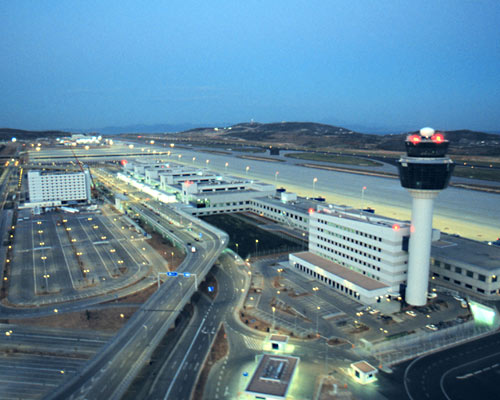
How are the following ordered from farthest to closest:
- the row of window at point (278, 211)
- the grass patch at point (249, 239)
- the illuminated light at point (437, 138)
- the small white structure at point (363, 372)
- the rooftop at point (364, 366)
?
the row of window at point (278, 211)
the grass patch at point (249, 239)
the illuminated light at point (437, 138)
the rooftop at point (364, 366)
the small white structure at point (363, 372)

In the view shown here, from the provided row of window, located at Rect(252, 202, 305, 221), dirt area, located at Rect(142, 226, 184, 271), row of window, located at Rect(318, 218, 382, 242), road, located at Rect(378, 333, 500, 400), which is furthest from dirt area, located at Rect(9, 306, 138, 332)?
row of window, located at Rect(252, 202, 305, 221)

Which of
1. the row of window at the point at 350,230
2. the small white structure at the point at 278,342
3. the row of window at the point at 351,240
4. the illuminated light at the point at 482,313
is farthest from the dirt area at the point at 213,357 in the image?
the illuminated light at the point at 482,313

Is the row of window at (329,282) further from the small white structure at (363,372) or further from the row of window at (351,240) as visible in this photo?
the small white structure at (363,372)

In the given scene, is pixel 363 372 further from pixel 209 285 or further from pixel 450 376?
pixel 209 285

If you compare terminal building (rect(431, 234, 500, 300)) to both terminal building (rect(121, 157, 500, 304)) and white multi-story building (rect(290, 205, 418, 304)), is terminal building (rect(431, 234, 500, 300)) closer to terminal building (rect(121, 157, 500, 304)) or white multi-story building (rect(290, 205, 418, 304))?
terminal building (rect(121, 157, 500, 304))

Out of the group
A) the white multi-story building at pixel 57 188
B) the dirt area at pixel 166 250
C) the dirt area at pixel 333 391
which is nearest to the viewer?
the dirt area at pixel 333 391

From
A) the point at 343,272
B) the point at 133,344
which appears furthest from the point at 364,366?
the point at 133,344
